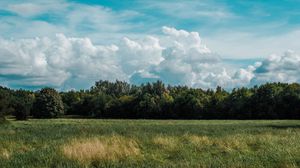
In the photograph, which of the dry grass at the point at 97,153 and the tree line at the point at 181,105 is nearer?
the dry grass at the point at 97,153

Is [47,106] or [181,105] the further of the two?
[181,105]

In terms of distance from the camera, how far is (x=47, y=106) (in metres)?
122

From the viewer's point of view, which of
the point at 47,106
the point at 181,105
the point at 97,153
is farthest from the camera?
the point at 181,105

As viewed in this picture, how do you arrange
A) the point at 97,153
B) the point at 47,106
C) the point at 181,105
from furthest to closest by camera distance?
the point at 181,105 → the point at 47,106 → the point at 97,153

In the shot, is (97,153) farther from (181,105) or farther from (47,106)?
(181,105)

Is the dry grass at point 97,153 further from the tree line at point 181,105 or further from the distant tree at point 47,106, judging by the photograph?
the distant tree at point 47,106

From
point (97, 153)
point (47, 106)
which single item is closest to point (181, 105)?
point (47, 106)

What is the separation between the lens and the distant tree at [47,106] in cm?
12194

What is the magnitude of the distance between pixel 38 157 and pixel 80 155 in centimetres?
151

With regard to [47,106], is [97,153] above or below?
below

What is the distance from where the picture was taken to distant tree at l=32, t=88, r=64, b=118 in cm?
12194

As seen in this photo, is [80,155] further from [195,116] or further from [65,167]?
[195,116]

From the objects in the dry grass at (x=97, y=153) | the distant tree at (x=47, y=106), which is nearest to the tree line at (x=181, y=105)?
the distant tree at (x=47, y=106)

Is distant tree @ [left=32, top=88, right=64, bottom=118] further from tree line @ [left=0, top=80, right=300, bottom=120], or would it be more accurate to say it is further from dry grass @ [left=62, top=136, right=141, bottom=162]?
dry grass @ [left=62, top=136, right=141, bottom=162]
